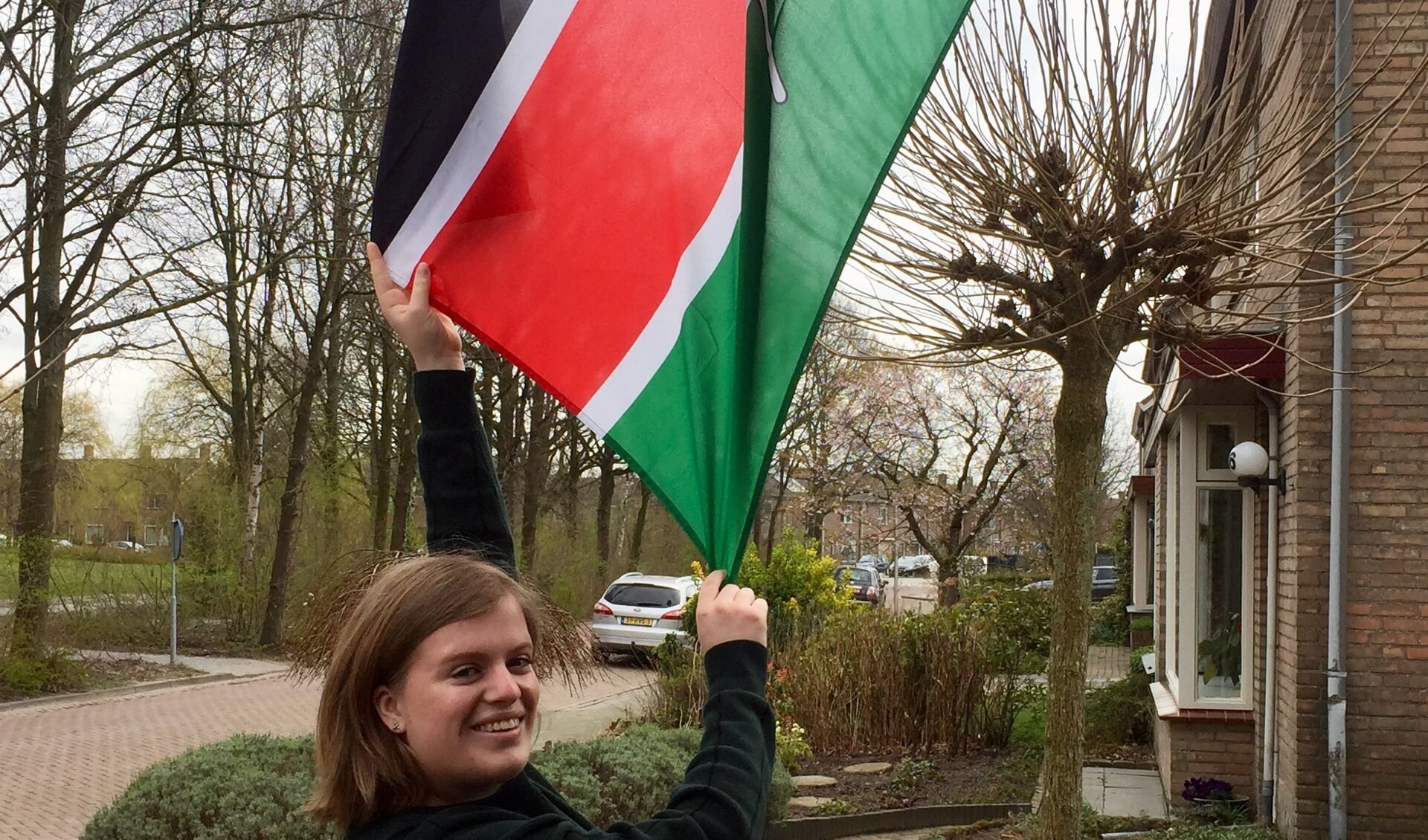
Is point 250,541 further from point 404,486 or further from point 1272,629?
point 1272,629

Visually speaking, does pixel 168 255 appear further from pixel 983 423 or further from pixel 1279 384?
pixel 983 423

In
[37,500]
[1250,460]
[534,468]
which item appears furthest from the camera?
[534,468]

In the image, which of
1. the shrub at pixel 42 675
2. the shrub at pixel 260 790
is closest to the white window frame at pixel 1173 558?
the shrub at pixel 260 790

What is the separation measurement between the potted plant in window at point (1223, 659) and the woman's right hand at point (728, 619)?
32.8 feet

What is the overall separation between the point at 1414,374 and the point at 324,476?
21529mm

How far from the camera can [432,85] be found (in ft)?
7.29

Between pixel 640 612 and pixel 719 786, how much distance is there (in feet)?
69.6

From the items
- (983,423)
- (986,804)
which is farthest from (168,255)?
(983,423)

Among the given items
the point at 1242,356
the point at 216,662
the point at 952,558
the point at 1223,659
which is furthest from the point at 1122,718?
the point at 952,558

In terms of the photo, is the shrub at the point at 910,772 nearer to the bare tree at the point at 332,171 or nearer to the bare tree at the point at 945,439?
the bare tree at the point at 332,171

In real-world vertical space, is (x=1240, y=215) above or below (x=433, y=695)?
above

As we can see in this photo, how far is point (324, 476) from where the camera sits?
26.0 metres

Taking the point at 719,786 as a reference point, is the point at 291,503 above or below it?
above

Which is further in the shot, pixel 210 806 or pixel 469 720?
pixel 210 806
